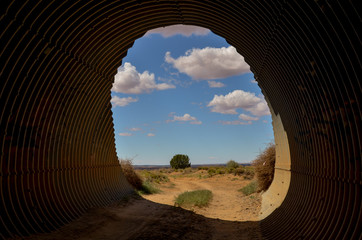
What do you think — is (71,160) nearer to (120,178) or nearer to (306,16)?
(120,178)

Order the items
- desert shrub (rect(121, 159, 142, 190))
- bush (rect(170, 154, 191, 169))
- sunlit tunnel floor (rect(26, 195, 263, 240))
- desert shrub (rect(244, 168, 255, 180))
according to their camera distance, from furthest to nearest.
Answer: bush (rect(170, 154, 191, 169)), desert shrub (rect(244, 168, 255, 180)), desert shrub (rect(121, 159, 142, 190)), sunlit tunnel floor (rect(26, 195, 263, 240))

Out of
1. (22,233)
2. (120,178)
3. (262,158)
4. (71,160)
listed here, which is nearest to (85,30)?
(71,160)

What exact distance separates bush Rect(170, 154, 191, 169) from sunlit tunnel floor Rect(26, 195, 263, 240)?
40.8 metres

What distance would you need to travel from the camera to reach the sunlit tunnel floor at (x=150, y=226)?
905cm

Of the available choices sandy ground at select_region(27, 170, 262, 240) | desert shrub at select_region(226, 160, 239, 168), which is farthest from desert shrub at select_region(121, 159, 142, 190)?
desert shrub at select_region(226, 160, 239, 168)

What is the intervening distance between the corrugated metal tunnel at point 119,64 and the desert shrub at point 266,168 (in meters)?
4.12

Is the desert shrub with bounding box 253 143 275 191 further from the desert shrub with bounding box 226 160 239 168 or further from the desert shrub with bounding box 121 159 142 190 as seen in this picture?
the desert shrub with bounding box 226 160 239 168

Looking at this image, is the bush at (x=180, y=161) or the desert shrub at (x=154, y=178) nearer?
the desert shrub at (x=154, y=178)

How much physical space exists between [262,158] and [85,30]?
1119cm

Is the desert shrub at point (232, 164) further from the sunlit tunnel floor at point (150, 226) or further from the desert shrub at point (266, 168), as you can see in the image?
the sunlit tunnel floor at point (150, 226)

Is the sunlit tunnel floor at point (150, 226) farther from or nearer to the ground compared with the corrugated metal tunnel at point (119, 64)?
nearer to the ground

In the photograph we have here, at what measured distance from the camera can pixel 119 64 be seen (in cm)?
1312

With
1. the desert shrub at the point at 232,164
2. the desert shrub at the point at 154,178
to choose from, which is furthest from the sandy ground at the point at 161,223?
the desert shrub at the point at 232,164

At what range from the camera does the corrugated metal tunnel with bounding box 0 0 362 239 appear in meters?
5.80
